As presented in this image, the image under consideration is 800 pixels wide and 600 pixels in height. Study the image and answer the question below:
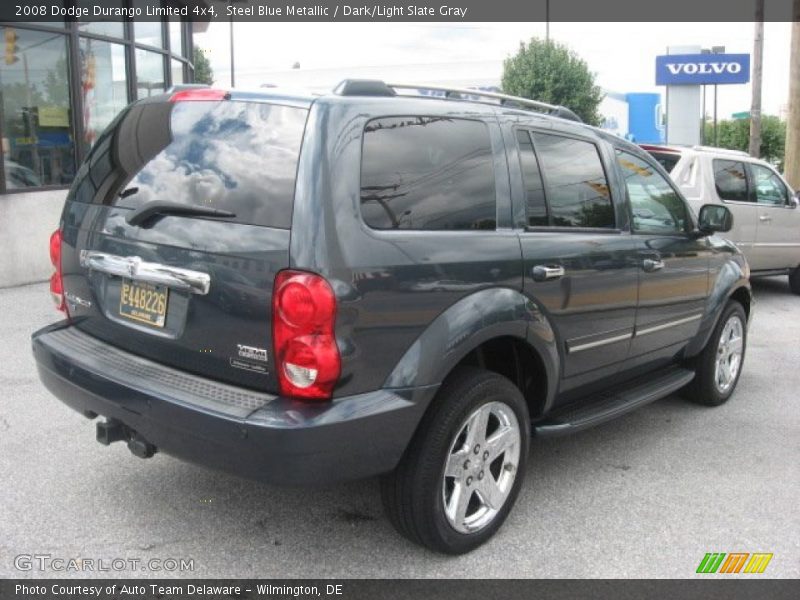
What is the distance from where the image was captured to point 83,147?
970 cm

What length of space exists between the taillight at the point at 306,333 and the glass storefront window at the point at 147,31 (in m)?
9.19

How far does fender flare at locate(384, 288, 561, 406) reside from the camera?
2.96 metres

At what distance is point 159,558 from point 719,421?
356 centimetres

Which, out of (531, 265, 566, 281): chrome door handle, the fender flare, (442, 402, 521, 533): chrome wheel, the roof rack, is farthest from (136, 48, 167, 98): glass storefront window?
(442, 402, 521, 533): chrome wheel

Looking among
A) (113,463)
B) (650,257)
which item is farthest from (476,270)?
(113,463)

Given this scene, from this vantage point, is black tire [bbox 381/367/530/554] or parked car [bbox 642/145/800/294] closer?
black tire [bbox 381/367/530/554]

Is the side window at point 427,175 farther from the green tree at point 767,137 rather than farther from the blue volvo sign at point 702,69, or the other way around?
the green tree at point 767,137

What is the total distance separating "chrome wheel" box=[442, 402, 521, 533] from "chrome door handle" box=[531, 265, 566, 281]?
582 mm

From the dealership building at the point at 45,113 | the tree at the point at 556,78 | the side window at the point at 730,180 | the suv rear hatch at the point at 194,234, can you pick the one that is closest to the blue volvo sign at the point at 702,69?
the tree at the point at 556,78

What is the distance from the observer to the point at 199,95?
3.26 meters

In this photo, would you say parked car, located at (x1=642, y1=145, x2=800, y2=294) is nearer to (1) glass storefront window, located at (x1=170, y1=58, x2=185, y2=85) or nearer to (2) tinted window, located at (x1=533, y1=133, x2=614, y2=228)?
(2) tinted window, located at (x1=533, y1=133, x2=614, y2=228)

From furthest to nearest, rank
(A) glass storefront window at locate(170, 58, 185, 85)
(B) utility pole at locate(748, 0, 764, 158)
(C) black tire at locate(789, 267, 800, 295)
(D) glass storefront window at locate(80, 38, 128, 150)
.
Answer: (B) utility pole at locate(748, 0, 764, 158)
(A) glass storefront window at locate(170, 58, 185, 85)
(C) black tire at locate(789, 267, 800, 295)
(D) glass storefront window at locate(80, 38, 128, 150)

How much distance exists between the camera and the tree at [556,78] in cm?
3152

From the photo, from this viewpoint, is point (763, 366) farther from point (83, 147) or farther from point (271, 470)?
point (83, 147)
